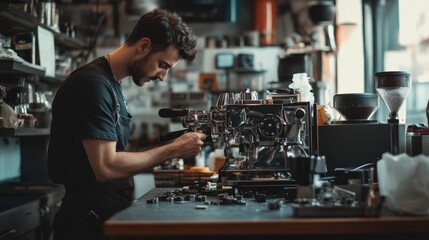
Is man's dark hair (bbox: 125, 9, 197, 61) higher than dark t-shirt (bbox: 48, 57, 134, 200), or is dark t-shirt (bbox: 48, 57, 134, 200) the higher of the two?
man's dark hair (bbox: 125, 9, 197, 61)

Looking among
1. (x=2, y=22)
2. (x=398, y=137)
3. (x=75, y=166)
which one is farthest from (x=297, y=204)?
(x=2, y=22)

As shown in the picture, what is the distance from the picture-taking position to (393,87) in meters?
2.32

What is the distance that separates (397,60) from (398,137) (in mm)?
2437

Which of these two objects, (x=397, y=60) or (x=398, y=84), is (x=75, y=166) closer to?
(x=398, y=84)

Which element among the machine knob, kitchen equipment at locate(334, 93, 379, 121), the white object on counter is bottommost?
the white object on counter

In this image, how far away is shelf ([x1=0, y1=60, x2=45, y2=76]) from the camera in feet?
10.2

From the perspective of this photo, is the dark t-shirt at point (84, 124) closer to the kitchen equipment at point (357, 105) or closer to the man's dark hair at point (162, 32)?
the man's dark hair at point (162, 32)

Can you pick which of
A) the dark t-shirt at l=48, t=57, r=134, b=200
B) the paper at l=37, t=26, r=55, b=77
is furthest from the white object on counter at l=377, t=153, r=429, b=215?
the paper at l=37, t=26, r=55, b=77

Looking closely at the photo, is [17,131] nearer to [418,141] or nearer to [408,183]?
[418,141]

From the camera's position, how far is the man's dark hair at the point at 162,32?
233 cm

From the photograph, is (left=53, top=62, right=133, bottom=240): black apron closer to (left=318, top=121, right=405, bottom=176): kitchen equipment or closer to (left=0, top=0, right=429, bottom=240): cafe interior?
(left=0, top=0, right=429, bottom=240): cafe interior

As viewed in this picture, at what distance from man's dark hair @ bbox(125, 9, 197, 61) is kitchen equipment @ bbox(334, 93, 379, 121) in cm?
69

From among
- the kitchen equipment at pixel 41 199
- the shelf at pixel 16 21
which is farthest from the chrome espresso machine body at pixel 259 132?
the kitchen equipment at pixel 41 199

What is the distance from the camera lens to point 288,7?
613 cm
